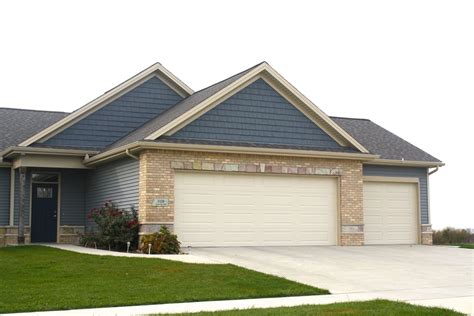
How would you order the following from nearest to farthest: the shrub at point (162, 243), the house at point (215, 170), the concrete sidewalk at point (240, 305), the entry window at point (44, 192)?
1. the concrete sidewalk at point (240, 305)
2. the shrub at point (162, 243)
3. the house at point (215, 170)
4. the entry window at point (44, 192)

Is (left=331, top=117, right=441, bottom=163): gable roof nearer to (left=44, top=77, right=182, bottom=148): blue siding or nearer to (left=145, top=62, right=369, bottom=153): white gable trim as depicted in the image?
(left=145, top=62, right=369, bottom=153): white gable trim

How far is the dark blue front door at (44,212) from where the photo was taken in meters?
24.6

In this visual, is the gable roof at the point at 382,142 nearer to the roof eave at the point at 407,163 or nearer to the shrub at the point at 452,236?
the roof eave at the point at 407,163

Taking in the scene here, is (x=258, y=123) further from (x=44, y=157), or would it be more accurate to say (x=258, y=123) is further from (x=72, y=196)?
(x=72, y=196)

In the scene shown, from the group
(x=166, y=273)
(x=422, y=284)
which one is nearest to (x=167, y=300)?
(x=166, y=273)

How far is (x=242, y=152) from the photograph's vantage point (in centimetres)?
2139

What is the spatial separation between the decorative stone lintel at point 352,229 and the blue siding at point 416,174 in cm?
316

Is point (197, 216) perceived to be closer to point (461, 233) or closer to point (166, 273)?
point (166, 273)

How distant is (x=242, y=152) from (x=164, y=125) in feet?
8.40

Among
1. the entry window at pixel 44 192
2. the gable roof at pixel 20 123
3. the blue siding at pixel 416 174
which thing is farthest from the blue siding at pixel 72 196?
the blue siding at pixel 416 174

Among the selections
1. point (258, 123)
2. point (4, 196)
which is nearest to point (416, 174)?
point (258, 123)

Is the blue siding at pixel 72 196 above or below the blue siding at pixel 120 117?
below

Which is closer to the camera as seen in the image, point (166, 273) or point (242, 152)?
point (166, 273)

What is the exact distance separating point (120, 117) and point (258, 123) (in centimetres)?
569
